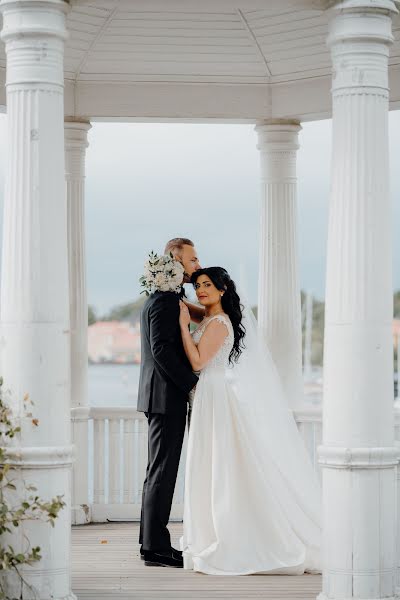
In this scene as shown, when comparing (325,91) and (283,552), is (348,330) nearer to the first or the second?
(283,552)

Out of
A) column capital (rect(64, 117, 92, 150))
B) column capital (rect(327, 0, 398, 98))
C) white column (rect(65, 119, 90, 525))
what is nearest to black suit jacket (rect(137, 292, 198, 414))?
Answer: white column (rect(65, 119, 90, 525))

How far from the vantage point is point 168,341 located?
30.2 ft

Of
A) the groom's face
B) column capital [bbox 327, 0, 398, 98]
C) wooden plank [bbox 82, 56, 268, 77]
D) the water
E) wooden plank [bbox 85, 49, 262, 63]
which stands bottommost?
the water

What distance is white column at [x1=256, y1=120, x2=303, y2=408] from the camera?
444 inches

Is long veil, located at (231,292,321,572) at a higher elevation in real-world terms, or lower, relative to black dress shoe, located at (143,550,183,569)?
higher

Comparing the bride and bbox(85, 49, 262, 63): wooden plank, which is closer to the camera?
the bride

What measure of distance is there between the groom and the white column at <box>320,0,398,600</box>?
76.1 inches

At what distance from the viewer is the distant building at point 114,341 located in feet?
293

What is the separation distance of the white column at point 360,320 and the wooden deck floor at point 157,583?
85cm

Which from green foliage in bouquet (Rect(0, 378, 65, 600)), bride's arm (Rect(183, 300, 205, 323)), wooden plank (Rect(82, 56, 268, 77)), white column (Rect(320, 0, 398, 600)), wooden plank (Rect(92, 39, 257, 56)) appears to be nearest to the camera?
green foliage in bouquet (Rect(0, 378, 65, 600))

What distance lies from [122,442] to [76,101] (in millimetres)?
3231

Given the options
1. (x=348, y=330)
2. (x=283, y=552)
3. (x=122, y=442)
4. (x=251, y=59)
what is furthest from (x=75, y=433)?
(x=348, y=330)

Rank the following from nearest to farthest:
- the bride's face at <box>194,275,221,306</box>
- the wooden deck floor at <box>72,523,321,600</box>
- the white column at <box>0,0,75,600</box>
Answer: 1. the white column at <box>0,0,75,600</box>
2. the wooden deck floor at <box>72,523,321,600</box>
3. the bride's face at <box>194,275,221,306</box>

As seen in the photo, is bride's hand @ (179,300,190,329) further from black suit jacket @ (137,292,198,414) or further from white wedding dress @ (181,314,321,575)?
white wedding dress @ (181,314,321,575)
